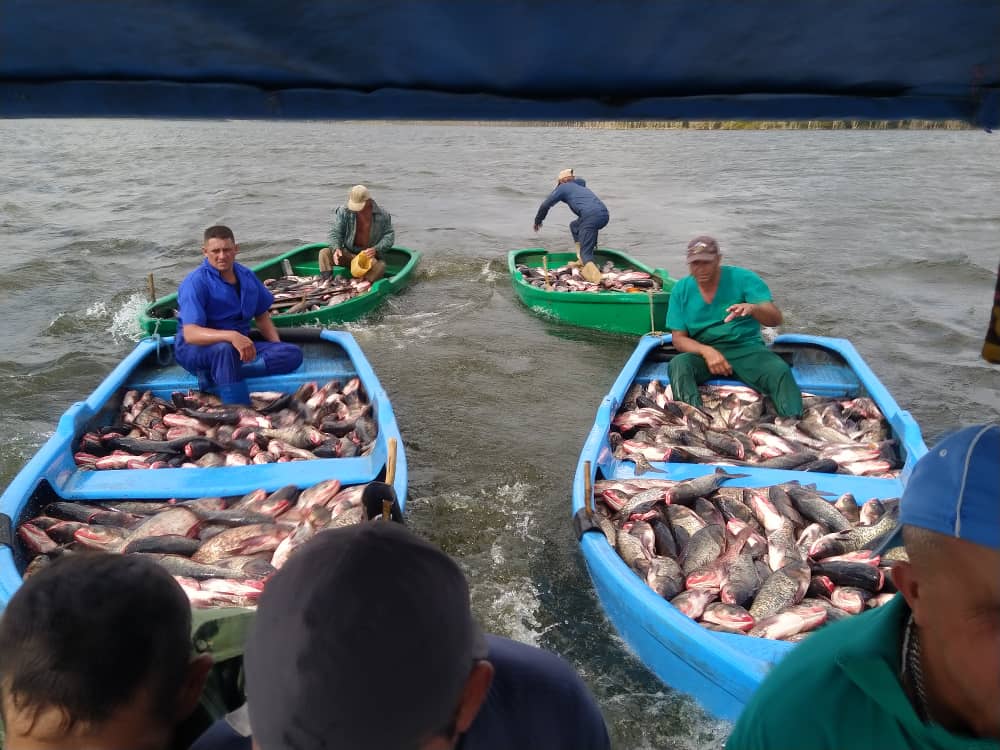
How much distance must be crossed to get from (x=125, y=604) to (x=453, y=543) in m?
4.84

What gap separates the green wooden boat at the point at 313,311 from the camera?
9.83 m

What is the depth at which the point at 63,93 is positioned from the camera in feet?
6.92

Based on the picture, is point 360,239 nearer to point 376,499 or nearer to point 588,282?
point 588,282

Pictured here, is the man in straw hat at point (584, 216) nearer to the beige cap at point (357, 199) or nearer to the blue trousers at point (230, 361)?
the beige cap at point (357, 199)

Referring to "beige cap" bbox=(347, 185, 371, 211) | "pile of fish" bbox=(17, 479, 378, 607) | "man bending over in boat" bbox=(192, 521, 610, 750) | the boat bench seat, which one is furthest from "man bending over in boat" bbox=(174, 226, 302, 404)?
"man bending over in boat" bbox=(192, 521, 610, 750)

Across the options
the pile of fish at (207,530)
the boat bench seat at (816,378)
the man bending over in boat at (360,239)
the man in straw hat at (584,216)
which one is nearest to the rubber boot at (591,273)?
the man in straw hat at (584,216)

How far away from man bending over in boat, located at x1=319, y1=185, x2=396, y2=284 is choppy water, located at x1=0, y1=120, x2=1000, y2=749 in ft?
3.21

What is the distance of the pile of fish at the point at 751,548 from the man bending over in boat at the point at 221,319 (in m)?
3.52

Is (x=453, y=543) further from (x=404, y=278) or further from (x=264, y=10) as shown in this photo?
(x=404, y=278)

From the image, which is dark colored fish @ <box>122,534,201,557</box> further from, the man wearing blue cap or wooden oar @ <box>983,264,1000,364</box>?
wooden oar @ <box>983,264,1000,364</box>

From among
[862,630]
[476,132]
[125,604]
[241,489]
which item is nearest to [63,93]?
[125,604]

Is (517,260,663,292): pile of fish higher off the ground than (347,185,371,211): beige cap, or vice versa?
(347,185,371,211): beige cap

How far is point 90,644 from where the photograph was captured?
155cm

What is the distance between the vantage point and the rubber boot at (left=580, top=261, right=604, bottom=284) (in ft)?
39.5
